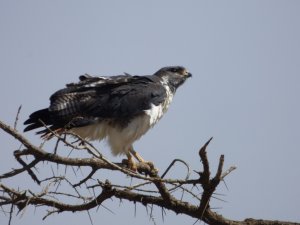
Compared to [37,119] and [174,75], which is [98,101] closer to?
[37,119]

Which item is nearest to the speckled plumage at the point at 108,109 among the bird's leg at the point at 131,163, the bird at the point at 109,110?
the bird at the point at 109,110

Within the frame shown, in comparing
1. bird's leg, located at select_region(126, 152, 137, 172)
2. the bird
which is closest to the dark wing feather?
the bird

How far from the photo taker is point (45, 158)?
18.3ft

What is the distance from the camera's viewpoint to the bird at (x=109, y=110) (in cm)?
758

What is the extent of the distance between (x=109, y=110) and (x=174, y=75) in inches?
86.0

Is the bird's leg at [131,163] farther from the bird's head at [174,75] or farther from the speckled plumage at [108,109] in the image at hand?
the bird's head at [174,75]

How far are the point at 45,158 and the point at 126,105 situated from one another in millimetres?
2654

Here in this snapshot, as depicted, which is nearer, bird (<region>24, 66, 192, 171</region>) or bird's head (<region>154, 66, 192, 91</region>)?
bird (<region>24, 66, 192, 171</region>)

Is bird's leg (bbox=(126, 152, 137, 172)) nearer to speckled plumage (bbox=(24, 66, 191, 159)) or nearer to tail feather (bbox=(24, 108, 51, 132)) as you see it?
speckled plumage (bbox=(24, 66, 191, 159))

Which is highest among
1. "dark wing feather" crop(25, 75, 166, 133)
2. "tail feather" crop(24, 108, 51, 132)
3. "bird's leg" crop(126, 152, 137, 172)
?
"dark wing feather" crop(25, 75, 166, 133)

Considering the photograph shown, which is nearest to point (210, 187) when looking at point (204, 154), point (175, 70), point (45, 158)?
point (204, 154)

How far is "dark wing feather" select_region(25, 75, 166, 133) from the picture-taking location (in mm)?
7512

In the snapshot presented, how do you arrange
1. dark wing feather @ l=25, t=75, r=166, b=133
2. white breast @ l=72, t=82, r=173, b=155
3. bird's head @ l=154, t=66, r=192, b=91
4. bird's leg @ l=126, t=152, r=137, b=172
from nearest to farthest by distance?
bird's leg @ l=126, t=152, r=137, b=172 < dark wing feather @ l=25, t=75, r=166, b=133 < white breast @ l=72, t=82, r=173, b=155 < bird's head @ l=154, t=66, r=192, b=91

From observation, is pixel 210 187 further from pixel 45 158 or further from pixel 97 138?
pixel 97 138
